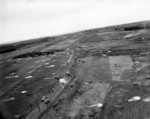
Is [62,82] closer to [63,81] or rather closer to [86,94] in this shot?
[63,81]

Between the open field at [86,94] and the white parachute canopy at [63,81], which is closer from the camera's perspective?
the open field at [86,94]

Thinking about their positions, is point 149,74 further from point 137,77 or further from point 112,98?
point 112,98

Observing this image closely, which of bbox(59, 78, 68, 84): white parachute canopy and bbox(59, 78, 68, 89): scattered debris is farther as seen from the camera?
bbox(59, 78, 68, 84): white parachute canopy

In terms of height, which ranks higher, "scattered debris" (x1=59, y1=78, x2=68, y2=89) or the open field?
"scattered debris" (x1=59, y1=78, x2=68, y2=89)

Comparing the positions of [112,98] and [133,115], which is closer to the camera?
[133,115]

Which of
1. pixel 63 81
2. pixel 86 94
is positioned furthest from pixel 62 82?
pixel 86 94

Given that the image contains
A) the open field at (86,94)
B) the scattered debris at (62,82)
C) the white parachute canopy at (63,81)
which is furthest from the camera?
the white parachute canopy at (63,81)

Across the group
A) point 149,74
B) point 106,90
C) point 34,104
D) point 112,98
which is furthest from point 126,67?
point 34,104

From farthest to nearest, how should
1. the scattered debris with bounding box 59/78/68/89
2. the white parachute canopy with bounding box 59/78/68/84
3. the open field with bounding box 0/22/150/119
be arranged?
the white parachute canopy with bounding box 59/78/68/84 → the scattered debris with bounding box 59/78/68/89 → the open field with bounding box 0/22/150/119

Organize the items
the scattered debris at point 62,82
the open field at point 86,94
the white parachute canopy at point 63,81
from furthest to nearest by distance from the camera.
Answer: the white parachute canopy at point 63,81 → the scattered debris at point 62,82 → the open field at point 86,94

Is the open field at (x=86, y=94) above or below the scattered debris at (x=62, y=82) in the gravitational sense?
below

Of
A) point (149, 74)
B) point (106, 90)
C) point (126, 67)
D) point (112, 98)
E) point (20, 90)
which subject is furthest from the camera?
point (126, 67)
